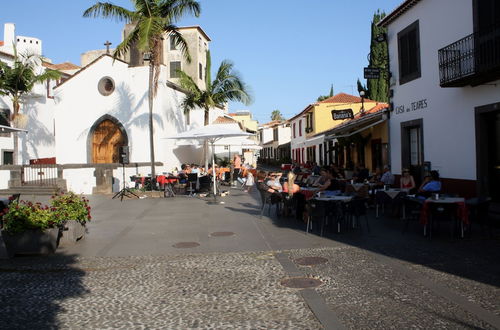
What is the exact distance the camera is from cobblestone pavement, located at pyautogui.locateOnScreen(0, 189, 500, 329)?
14.8ft

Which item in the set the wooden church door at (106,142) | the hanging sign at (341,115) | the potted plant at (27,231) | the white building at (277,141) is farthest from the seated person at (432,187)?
the white building at (277,141)

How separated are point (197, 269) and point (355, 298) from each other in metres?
2.50

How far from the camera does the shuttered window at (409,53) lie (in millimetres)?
14484

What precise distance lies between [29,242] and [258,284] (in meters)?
4.34

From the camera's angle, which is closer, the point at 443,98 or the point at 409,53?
the point at 443,98

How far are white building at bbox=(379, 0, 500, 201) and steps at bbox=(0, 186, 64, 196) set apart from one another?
567 inches

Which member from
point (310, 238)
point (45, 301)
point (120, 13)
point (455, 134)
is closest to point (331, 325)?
point (45, 301)

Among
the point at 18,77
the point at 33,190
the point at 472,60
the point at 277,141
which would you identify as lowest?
the point at 33,190

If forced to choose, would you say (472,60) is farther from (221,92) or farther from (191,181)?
(221,92)

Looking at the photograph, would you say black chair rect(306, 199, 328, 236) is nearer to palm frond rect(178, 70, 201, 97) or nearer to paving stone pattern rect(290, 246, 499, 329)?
paving stone pattern rect(290, 246, 499, 329)

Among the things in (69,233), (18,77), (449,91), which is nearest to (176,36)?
(449,91)

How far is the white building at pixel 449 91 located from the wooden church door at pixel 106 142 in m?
14.7

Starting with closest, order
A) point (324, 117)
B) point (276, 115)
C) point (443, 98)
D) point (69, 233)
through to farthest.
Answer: point (69, 233) → point (443, 98) → point (324, 117) → point (276, 115)

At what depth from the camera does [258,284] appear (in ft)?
18.8
